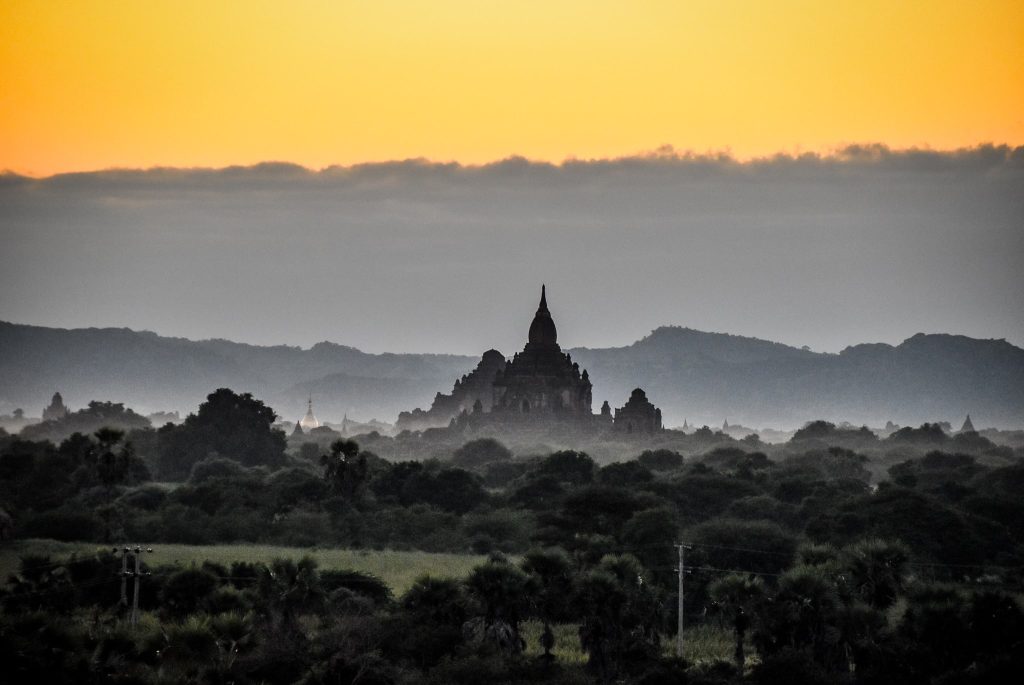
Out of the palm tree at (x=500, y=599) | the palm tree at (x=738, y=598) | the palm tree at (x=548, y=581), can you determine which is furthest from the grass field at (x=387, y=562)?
the palm tree at (x=738, y=598)

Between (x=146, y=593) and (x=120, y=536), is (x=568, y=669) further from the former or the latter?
(x=120, y=536)

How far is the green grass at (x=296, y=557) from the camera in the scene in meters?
82.1

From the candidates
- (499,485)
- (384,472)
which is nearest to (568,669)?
(384,472)

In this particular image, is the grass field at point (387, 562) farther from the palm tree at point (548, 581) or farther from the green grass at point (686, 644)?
the palm tree at point (548, 581)

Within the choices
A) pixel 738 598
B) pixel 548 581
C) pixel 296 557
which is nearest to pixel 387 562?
pixel 296 557

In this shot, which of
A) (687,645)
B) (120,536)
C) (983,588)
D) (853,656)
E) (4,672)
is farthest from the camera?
(120,536)

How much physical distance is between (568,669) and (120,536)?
42.1 meters

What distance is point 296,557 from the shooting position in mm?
88375

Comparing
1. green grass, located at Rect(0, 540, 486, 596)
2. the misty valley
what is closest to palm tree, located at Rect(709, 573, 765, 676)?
the misty valley

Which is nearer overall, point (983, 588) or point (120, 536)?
point (983, 588)

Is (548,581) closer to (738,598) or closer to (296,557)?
(738,598)

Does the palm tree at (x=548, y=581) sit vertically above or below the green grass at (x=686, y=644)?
above

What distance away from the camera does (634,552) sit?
8594 cm

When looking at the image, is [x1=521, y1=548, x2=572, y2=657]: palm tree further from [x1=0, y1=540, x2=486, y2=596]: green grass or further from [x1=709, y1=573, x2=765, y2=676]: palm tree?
[x1=0, y1=540, x2=486, y2=596]: green grass
